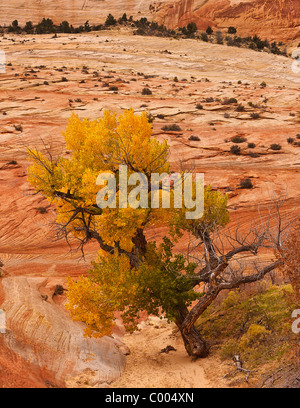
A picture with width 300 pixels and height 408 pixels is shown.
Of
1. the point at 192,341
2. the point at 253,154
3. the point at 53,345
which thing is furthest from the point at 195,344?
the point at 253,154

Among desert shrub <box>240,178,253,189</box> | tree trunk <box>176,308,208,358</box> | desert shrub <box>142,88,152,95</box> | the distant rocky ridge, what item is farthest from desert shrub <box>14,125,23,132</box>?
the distant rocky ridge

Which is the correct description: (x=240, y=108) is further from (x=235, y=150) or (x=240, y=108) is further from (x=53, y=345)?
(x=53, y=345)

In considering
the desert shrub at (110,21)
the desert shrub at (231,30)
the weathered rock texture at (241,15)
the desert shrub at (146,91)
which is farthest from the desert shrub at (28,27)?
the desert shrub at (146,91)
